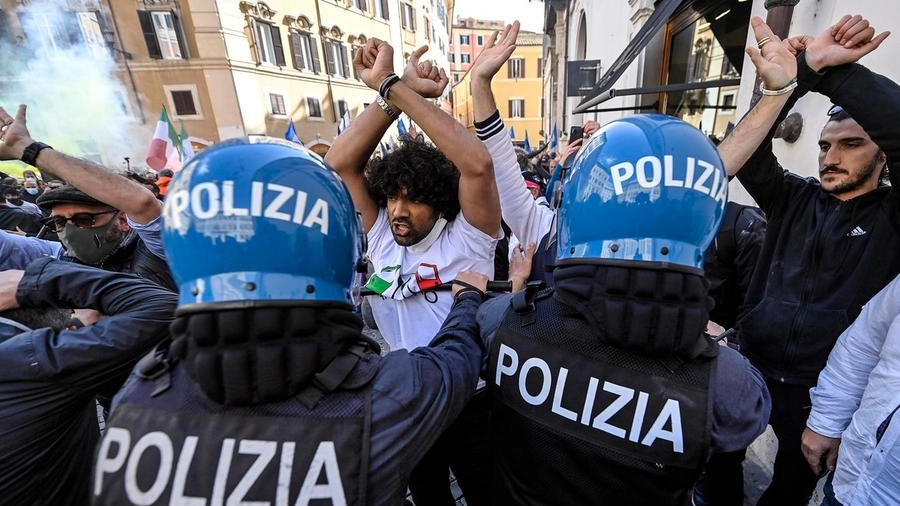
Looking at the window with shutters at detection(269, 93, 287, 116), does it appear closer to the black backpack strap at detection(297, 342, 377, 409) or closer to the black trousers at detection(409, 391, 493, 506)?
the black trousers at detection(409, 391, 493, 506)

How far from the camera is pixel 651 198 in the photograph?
1037 mm

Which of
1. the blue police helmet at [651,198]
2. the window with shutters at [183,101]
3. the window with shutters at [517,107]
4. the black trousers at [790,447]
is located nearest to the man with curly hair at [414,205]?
the blue police helmet at [651,198]

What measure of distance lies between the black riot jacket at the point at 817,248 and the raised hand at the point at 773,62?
6 centimetres

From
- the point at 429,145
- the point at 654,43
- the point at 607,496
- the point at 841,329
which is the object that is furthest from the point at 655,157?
the point at 654,43

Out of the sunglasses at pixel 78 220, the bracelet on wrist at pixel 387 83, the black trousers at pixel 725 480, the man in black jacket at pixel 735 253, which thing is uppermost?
the bracelet on wrist at pixel 387 83

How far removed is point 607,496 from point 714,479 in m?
1.63

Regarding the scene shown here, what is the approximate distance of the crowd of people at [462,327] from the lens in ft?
2.95

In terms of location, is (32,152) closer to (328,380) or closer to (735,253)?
(328,380)

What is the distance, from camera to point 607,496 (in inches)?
43.9

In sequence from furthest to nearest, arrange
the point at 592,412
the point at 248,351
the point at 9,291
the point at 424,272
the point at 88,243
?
the point at 88,243 < the point at 424,272 < the point at 9,291 < the point at 592,412 < the point at 248,351

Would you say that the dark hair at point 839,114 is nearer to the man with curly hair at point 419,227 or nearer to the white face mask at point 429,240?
the man with curly hair at point 419,227

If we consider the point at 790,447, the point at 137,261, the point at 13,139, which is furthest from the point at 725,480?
the point at 13,139

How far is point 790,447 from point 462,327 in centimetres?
198

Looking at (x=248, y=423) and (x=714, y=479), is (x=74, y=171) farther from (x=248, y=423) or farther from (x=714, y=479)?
(x=714, y=479)
